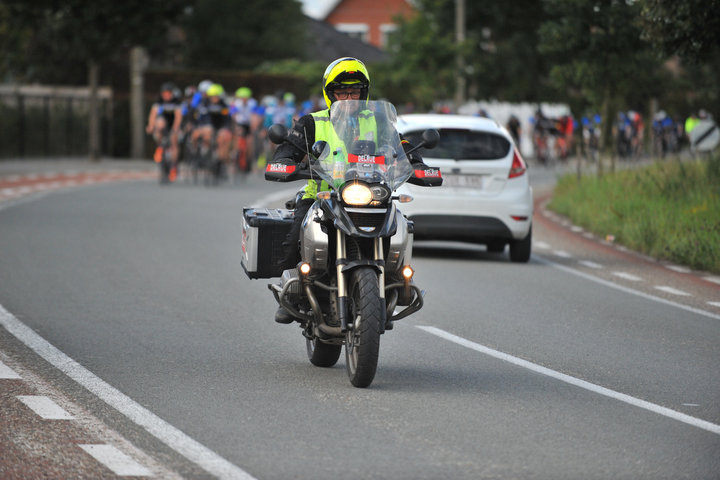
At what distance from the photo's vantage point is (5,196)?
84.6ft

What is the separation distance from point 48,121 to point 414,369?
3482 cm

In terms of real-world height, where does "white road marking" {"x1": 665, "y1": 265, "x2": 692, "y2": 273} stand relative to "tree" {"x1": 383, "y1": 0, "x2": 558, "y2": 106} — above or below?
below

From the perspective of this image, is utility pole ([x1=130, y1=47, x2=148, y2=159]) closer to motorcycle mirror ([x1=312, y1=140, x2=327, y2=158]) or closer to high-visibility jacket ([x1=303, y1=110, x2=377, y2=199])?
high-visibility jacket ([x1=303, y1=110, x2=377, y2=199])

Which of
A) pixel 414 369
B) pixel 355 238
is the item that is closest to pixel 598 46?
pixel 414 369

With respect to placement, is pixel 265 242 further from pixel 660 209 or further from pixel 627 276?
pixel 660 209

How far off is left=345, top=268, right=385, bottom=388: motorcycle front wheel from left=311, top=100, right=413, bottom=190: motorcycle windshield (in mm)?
538

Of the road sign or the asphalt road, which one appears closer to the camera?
the asphalt road

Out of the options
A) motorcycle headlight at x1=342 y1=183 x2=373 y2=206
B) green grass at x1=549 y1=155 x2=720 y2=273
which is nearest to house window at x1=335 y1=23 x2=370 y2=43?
green grass at x1=549 y1=155 x2=720 y2=273

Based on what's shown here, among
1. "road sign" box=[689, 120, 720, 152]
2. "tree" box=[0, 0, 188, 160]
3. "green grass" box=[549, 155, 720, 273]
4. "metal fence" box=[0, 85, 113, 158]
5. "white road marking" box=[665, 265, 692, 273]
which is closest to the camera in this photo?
"white road marking" box=[665, 265, 692, 273]

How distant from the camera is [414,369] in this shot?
933 centimetres

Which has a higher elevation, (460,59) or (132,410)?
(460,59)

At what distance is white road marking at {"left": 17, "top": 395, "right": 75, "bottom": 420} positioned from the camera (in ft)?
24.7

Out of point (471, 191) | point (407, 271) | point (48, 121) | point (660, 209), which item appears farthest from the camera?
point (48, 121)

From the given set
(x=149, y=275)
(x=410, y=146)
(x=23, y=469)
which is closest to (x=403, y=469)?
(x=23, y=469)
